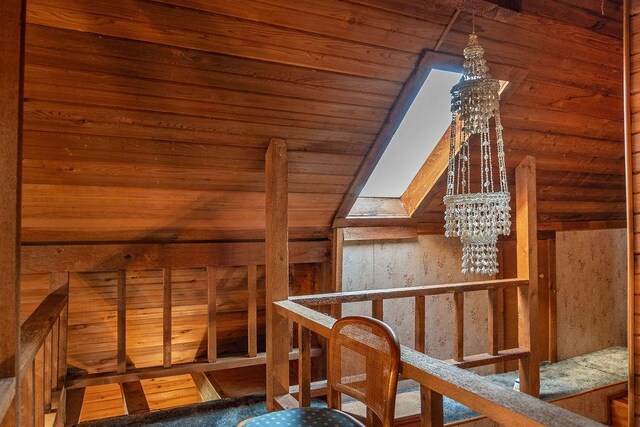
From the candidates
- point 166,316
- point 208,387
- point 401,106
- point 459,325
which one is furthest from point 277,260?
point 208,387

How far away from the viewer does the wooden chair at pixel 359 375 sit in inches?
52.7

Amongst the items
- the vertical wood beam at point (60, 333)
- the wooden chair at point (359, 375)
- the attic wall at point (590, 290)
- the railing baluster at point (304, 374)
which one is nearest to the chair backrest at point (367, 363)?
the wooden chair at point (359, 375)

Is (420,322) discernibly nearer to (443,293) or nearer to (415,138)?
(443,293)

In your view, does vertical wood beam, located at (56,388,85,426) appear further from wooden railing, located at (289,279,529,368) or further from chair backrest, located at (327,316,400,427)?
chair backrest, located at (327,316,400,427)

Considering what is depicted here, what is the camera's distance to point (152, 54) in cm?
210

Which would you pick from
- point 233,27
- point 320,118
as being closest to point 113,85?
point 233,27

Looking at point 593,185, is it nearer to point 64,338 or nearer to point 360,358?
point 360,358

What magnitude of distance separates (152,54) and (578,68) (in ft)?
8.76

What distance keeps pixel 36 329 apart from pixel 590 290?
5134 millimetres

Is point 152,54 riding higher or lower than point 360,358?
higher

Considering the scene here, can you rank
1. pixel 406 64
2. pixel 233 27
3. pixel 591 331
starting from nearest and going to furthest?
pixel 233 27 < pixel 406 64 < pixel 591 331

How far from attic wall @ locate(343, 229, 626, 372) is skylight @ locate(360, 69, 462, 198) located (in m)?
0.53

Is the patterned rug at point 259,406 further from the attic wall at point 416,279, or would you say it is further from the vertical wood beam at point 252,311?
the attic wall at point 416,279

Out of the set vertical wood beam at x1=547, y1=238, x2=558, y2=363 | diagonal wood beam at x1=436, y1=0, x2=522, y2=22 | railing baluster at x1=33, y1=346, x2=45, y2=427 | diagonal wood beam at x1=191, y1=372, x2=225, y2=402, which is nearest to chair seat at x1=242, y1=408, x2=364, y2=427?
railing baluster at x1=33, y1=346, x2=45, y2=427
